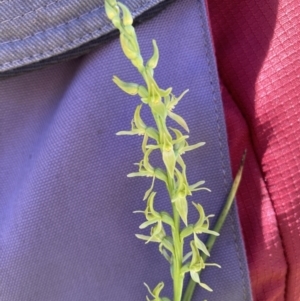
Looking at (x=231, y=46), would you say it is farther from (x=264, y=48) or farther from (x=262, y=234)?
(x=262, y=234)

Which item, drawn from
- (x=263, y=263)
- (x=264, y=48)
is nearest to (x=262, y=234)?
(x=263, y=263)

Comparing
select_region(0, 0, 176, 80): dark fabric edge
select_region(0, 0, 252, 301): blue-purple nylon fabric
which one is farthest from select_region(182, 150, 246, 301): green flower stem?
select_region(0, 0, 176, 80): dark fabric edge

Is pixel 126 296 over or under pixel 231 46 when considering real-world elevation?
under

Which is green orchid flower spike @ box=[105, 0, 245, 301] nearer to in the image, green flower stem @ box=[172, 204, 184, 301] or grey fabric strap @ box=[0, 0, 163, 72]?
green flower stem @ box=[172, 204, 184, 301]

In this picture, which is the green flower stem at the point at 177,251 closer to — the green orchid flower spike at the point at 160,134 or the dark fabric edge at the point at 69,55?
the green orchid flower spike at the point at 160,134

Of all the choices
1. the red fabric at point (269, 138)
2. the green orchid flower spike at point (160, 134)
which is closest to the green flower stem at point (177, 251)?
the green orchid flower spike at point (160, 134)

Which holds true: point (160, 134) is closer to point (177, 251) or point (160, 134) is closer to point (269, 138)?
point (177, 251)
